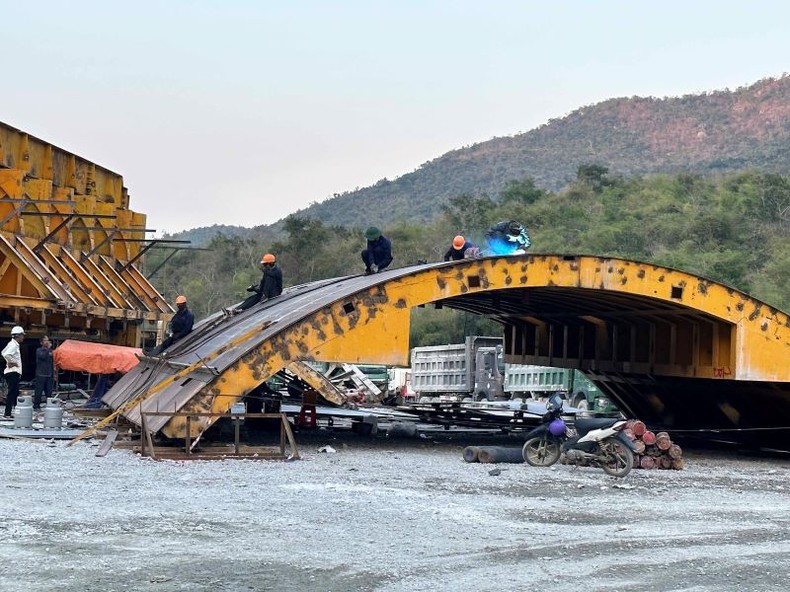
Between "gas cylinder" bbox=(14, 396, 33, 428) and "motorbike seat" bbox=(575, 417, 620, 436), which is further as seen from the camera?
"gas cylinder" bbox=(14, 396, 33, 428)

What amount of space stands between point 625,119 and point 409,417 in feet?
371

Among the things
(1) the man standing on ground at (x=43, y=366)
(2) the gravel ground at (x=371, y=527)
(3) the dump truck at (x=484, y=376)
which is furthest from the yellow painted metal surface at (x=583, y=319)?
(3) the dump truck at (x=484, y=376)

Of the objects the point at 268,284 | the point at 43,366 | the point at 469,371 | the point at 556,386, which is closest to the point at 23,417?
the point at 43,366

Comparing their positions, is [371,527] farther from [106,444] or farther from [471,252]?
[471,252]

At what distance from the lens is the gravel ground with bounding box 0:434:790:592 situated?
28.6 ft

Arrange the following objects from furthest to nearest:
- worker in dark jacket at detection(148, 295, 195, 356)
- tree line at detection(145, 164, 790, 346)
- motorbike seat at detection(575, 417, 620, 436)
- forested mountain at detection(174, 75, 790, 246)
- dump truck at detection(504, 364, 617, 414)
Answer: forested mountain at detection(174, 75, 790, 246), tree line at detection(145, 164, 790, 346), dump truck at detection(504, 364, 617, 414), worker in dark jacket at detection(148, 295, 195, 356), motorbike seat at detection(575, 417, 620, 436)

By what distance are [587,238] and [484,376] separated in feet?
74.8

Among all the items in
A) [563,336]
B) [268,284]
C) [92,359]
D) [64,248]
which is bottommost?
[92,359]

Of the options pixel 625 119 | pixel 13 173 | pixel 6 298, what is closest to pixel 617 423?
pixel 6 298

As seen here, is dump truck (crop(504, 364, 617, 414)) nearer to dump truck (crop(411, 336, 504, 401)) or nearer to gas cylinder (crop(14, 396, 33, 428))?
dump truck (crop(411, 336, 504, 401))

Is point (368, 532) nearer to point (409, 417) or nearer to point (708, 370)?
point (708, 370)

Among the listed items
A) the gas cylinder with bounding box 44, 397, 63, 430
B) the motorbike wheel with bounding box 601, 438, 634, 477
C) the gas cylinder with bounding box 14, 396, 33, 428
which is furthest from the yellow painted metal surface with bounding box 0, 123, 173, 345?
the motorbike wheel with bounding box 601, 438, 634, 477

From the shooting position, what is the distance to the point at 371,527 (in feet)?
36.1

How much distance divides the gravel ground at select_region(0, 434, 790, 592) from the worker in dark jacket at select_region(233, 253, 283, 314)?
6.02m
